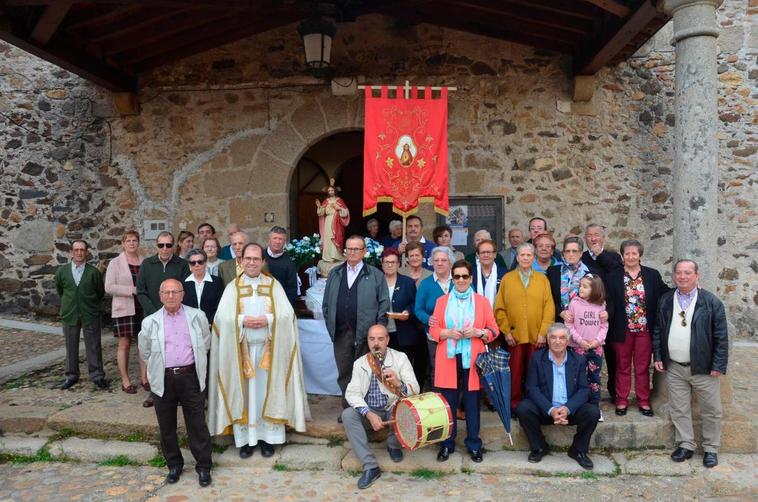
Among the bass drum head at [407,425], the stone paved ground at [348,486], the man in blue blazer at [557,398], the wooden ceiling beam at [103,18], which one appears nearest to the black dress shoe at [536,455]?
the man in blue blazer at [557,398]

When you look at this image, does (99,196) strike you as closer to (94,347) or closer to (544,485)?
(94,347)

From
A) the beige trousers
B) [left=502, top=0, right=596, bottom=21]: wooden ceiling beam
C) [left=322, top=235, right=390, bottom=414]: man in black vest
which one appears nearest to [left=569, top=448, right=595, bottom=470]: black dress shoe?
the beige trousers

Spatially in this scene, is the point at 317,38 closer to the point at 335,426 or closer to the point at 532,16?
the point at 532,16

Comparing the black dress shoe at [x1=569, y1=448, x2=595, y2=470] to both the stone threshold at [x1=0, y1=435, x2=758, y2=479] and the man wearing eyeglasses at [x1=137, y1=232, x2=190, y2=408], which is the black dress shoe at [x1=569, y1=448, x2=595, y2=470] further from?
the man wearing eyeglasses at [x1=137, y1=232, x2=190, y2=408]

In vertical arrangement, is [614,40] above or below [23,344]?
above

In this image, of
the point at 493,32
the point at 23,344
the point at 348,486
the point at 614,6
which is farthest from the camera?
the point at 493,32

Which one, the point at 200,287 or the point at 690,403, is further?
the point at 200,287

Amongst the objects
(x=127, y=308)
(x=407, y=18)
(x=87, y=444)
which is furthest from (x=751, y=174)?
(x=87, y=444)

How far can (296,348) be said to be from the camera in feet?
14.8

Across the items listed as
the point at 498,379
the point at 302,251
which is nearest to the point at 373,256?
the point at 302,251

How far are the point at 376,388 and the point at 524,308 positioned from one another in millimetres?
1273

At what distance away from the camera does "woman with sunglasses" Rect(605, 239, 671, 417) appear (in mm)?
4484

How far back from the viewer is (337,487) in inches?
156

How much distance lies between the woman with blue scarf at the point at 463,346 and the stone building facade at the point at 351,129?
11.1ft
